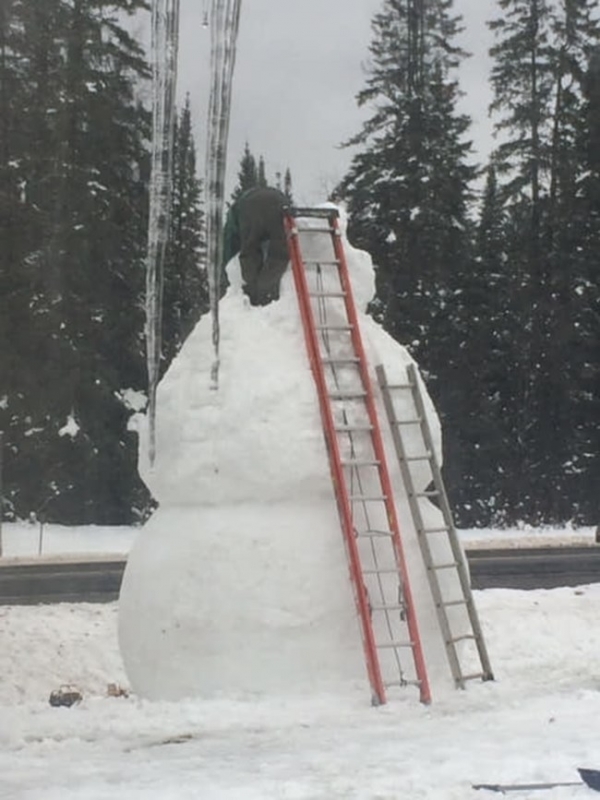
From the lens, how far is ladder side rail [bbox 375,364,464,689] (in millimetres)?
8445

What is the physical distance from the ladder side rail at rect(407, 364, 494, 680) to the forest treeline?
1905 centimetres

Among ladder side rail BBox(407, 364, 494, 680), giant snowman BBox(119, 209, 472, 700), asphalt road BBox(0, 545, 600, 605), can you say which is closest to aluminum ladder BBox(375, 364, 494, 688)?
ladder side rail BBox(407, 364, 494, 680)

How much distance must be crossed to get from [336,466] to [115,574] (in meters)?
11.2

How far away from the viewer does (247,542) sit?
27.2ft

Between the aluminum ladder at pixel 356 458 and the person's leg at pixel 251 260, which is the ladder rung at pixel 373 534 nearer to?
the aluminum ladder at pixel 356 458

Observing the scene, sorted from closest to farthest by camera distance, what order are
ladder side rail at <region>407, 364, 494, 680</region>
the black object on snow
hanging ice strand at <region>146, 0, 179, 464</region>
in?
the black object on snow < hanging ice strand at <region>146, 0, 179, 464</region> < ladder side rail at <region>407, 364, 494, 680</region>

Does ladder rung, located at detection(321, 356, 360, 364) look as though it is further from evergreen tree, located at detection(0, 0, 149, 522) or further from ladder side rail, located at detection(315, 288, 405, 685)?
evergreen tree, located at detection(0, 0, 149, 522)

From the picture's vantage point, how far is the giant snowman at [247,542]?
8180mm

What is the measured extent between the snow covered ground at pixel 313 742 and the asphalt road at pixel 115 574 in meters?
5.51

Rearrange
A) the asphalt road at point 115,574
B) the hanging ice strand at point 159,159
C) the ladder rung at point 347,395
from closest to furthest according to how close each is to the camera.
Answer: the hanging ice strand at point 159,159 → the ladder rung at point 347,395 → the asphalt road at point 115,574

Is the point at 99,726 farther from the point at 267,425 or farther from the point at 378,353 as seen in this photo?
the point at 378,353

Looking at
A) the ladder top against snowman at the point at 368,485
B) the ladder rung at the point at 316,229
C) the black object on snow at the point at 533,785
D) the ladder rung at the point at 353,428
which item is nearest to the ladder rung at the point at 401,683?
the ladder top against snowman at the point at 368,485

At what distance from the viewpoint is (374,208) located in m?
37.8

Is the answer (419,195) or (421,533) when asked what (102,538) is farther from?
(421,533)
